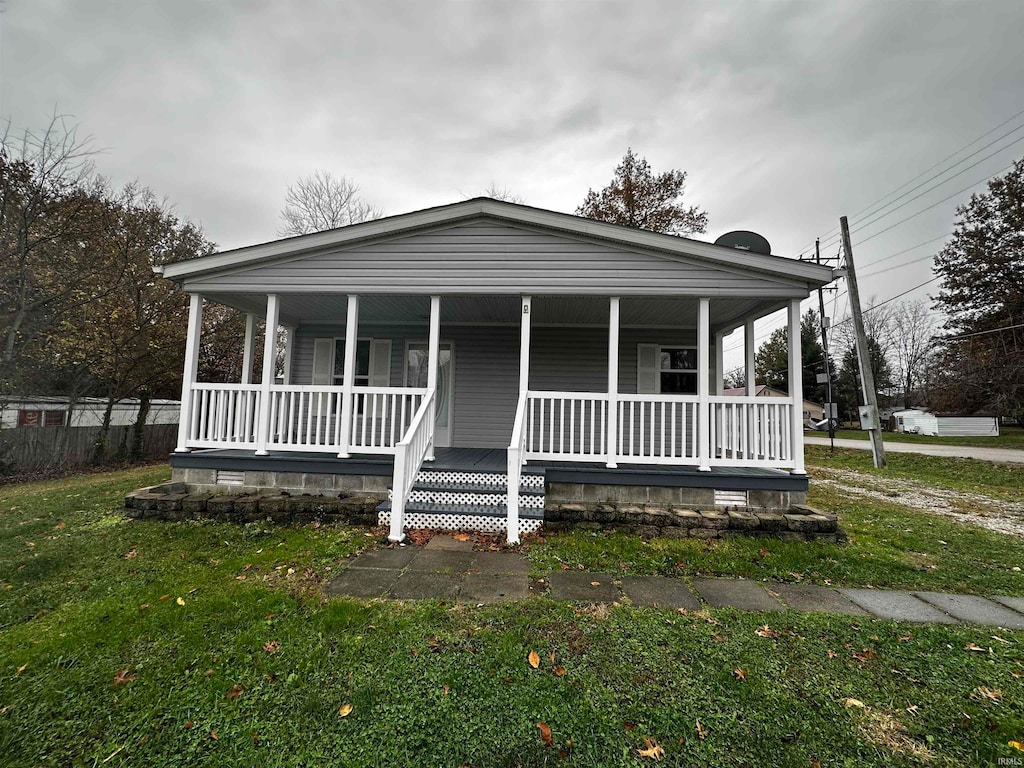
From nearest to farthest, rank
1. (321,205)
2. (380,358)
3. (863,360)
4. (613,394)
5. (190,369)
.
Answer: (613,394), (190,369), (380,358), (863,360), (321,205)

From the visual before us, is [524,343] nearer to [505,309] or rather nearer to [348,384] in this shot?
[505,309]

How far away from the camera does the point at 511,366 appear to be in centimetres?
775

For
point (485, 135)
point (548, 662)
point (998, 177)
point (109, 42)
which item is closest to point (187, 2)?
point (109, 42)

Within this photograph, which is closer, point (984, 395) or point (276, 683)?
point (276, 683)

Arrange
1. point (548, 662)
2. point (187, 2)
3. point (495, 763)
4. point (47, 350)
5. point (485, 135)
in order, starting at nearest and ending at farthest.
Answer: point (495, 763)
point (548, 662)
point (187, 2)
point (47, 350)
point (485, 135)

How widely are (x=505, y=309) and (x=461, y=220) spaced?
1.61 m

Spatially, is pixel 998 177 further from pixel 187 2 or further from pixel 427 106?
pixel 187 2

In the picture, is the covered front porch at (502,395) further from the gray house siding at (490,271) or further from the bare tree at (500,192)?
the bare tree at (500,192)

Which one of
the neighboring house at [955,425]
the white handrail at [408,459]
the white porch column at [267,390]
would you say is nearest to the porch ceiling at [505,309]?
the white porch column at [267,390]

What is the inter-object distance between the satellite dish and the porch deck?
355 cm

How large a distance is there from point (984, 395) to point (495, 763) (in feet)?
89.2

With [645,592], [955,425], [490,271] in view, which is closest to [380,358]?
[490,271]

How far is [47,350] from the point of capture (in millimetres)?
10430

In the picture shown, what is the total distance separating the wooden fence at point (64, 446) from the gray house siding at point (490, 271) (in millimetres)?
8664
